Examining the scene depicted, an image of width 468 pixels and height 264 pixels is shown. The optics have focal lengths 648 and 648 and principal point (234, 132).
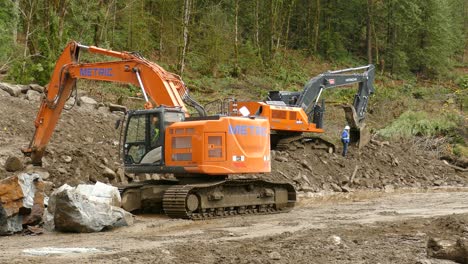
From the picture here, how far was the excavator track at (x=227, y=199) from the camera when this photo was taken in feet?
39.7

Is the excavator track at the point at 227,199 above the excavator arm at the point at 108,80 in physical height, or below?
below

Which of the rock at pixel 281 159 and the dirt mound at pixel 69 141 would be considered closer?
the dirt mound at pixel 69 141

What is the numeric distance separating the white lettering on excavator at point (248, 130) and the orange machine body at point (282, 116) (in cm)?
592

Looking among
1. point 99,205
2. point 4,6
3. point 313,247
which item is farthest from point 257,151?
point 4,6

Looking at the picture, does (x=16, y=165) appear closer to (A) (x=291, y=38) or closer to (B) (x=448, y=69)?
(A) (x=291, y=38)

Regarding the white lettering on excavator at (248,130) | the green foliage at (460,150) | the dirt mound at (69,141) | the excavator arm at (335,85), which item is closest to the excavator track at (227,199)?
the white lettering on excavator at (248,130)

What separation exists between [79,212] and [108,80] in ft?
13.6

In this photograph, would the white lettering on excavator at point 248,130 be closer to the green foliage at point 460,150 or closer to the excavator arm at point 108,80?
the excavator arm at point 108,80

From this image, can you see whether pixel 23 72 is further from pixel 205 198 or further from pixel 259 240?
pixel 259 240

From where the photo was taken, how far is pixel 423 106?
112ft

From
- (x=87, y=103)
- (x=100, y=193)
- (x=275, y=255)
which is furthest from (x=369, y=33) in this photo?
(x=275, y=255)

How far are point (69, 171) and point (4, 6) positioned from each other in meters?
9.95

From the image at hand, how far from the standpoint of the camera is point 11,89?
19.3 meters

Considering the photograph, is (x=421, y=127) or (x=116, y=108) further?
(x=421, y=127)
